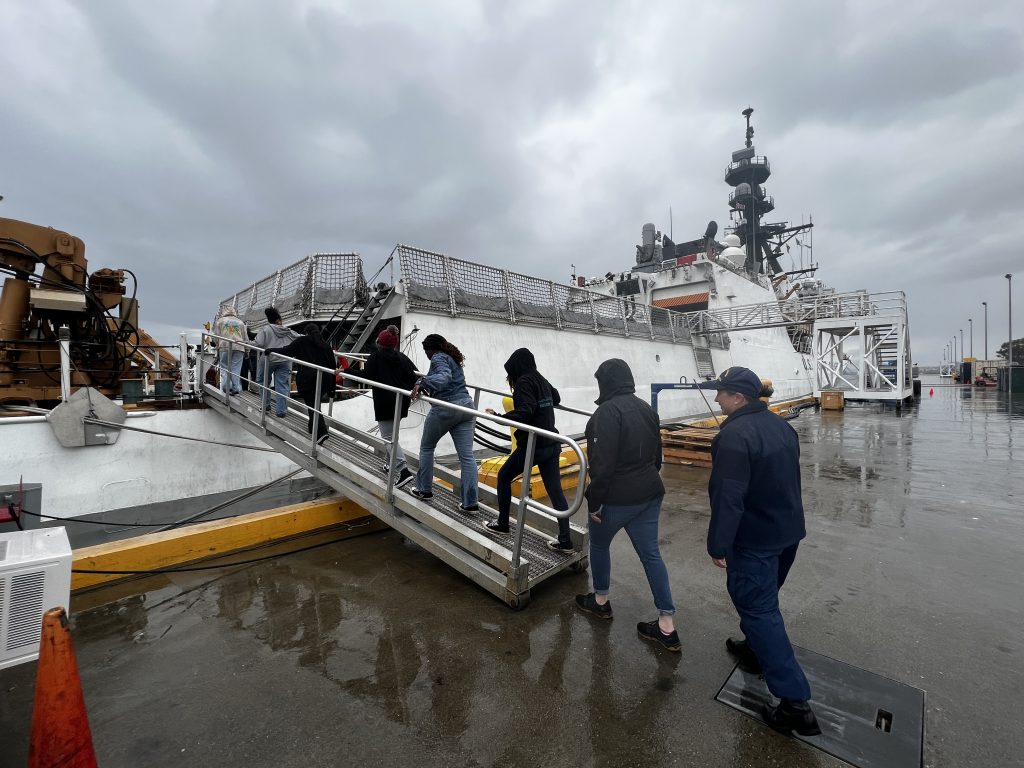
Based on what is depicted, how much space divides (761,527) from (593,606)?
55.1 inches

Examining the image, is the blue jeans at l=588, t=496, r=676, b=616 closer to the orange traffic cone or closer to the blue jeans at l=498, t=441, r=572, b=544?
the blue jeans at l=498, t=441, r=572, b=544

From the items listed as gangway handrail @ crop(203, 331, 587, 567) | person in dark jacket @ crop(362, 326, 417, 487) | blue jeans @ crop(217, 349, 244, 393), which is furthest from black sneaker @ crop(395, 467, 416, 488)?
blue jeans @ crop(217, 349, 244, 393)

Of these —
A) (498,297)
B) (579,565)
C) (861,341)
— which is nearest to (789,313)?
(861,341)

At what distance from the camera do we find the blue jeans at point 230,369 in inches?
238

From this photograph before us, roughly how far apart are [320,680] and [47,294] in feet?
20.5

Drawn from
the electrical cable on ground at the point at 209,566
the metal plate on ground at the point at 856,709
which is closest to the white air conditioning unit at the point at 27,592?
the electrical cable on ground at the point at 209,566

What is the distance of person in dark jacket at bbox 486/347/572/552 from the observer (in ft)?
11.2

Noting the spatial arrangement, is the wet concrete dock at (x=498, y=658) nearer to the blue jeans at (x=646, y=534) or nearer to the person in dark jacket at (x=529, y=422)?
the blue jeans at (x=646, y=534)

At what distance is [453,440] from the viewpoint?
3.89 m

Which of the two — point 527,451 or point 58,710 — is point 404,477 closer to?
point 527,451

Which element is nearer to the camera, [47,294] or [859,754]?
[859,754]

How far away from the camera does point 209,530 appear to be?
168 inches

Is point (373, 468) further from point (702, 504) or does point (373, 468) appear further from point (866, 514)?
point (866, 514)

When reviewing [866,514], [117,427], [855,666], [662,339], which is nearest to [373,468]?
[117,427]
